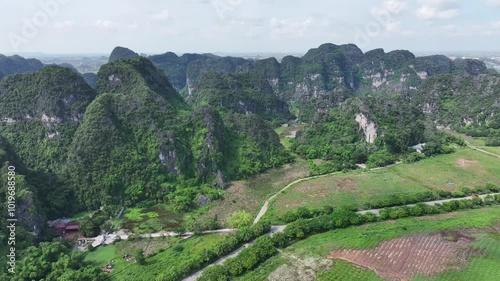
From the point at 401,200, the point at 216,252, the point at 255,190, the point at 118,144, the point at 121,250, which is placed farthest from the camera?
the point at 118,144

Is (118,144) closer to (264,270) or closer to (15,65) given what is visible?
(264,270)

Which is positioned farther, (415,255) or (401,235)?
(401,235)

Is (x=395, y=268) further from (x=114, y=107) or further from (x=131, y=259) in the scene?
(x=114, y=107)

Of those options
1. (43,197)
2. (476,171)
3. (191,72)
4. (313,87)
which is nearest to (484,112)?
(476,171)

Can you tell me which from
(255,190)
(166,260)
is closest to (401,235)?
(255,190)

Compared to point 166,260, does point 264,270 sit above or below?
above

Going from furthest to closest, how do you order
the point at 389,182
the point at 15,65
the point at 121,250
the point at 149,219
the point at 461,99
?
the point at 15,65
the point at 461,99
the point at 389,182
the point at 149,219
the point at 121,250
